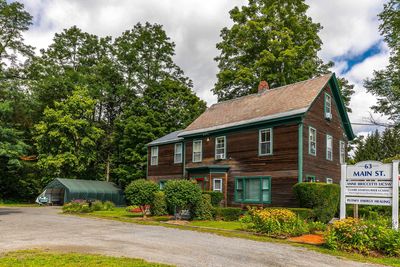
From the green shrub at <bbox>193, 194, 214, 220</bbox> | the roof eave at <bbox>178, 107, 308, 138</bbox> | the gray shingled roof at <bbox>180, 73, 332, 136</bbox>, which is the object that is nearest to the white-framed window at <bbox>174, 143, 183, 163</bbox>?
the roof eave at <bbox>178, 107, 308, 138</bbox>

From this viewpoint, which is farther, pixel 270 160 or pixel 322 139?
pixel 322 139

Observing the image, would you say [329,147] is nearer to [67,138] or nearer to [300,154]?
[300,154]

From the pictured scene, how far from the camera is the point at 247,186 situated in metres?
24.1

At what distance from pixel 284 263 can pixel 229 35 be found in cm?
3642

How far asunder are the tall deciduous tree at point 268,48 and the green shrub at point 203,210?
20.1 meters

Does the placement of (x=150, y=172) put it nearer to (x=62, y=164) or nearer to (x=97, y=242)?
(x=62, y=164)

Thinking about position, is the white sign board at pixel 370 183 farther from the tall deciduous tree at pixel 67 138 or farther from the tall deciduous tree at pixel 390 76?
the tall deciduous tree at pixel 67 138

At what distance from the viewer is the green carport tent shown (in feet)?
124

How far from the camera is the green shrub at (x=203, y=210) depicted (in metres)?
20.8

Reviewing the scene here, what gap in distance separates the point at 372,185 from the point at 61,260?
35.7 feet

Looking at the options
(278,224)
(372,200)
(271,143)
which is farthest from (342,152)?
(278,224)

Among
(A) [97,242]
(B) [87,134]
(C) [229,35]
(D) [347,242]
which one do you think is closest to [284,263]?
(D) [347,242]

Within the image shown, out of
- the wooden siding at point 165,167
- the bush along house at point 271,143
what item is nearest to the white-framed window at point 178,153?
the wooden siding at point 165,167

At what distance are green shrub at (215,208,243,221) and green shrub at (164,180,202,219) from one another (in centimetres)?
149
